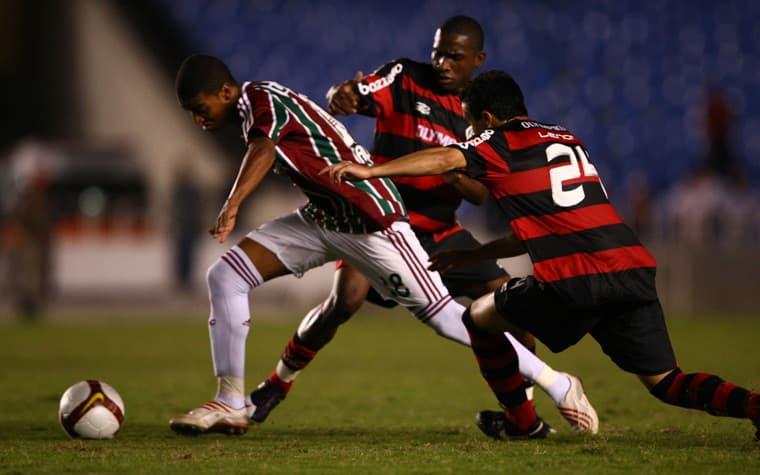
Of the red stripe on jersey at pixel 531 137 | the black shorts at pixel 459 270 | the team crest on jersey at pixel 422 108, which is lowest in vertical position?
the black shorts at pixel 459 270

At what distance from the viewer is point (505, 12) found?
22.2 metres

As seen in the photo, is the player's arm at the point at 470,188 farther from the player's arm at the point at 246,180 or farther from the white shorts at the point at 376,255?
the player's arm at the point at 246,180

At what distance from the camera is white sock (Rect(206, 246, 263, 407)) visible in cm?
581

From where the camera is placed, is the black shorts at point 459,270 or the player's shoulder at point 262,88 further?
the black shorts at point 459,270

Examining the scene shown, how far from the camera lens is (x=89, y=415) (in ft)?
18.5

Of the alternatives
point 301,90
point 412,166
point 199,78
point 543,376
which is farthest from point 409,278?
point 301,90

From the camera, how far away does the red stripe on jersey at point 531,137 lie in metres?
5.14

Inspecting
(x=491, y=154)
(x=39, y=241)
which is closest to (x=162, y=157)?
(x=39, y=241)

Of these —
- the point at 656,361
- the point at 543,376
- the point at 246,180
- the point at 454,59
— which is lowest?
the point at 543,376

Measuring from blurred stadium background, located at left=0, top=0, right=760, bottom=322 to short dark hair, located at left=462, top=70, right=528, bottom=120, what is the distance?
10410 mm

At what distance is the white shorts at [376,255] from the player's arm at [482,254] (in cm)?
12

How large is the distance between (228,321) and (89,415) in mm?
819

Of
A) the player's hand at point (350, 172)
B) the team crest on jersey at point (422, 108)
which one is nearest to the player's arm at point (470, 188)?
the team crest on jersey at point (422, 108)

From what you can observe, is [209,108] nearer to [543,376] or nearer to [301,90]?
[543,376]
